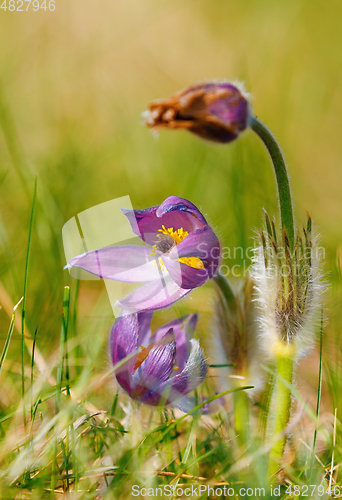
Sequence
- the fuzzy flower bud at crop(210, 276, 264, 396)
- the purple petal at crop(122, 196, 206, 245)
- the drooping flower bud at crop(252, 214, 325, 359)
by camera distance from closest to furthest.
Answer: the drooping flower bud at crop(252, 214, 325, 359), the purple petal at crop(122, 196, 206, 245), the fuzzy flower bud at crop(210, 276, 264, 396)

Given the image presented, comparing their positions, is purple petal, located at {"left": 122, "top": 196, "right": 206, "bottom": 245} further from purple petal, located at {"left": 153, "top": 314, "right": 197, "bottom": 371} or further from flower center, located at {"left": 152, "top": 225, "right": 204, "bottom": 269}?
purple petal, located at {"left": 153, "top": 314, "right": 197, "bottom": 371}

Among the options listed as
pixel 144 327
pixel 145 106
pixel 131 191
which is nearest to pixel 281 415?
pixel 144 327

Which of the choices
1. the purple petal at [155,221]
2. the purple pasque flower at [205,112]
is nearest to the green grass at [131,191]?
the purple petal at [155,221]

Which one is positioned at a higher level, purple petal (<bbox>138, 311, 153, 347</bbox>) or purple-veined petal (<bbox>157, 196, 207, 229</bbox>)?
purple-veined petal (<bbox>157, 196, 207, 229</bbox>)

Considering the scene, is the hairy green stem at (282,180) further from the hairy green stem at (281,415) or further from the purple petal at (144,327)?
the purple petal at (144,327)

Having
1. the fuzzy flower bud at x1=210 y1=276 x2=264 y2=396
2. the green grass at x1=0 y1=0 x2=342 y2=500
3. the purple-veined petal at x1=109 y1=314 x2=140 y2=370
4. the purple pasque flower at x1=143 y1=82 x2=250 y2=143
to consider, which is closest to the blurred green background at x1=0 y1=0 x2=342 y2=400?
the green grass at x1=0 y1=0 x2=342 y2=500

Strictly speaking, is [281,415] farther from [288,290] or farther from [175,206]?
[175,206]
